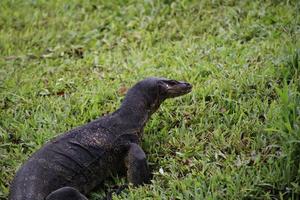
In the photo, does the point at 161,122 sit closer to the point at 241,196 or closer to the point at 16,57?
the point at 241,196

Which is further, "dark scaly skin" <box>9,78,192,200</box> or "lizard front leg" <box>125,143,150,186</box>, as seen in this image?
"lizard front leg" <box>125,143,150,186</box>

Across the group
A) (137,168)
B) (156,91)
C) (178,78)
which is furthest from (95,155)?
(178,78)

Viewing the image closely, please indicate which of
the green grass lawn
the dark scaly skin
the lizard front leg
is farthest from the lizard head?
the lizard front leg

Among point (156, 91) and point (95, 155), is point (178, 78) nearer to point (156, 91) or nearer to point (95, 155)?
point (156, 91)

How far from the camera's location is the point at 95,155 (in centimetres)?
465

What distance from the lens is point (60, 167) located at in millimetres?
4430

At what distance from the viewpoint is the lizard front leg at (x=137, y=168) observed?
14.7 feet

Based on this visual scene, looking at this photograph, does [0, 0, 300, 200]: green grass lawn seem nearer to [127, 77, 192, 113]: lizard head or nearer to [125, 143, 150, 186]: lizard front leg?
[125, 143, 150, 186]: lizard front leg

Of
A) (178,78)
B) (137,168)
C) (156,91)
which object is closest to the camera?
(137,168)

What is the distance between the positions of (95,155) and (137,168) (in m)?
0.42

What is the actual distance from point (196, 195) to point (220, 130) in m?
1.09

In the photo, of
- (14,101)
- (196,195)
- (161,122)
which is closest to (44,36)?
(14,101)

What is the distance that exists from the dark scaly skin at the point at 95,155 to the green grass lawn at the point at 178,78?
265 millimetres

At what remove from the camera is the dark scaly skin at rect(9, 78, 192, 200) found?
13.7ft
